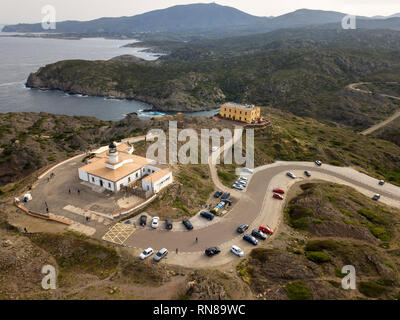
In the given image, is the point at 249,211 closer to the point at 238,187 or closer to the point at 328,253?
the point at 238,187

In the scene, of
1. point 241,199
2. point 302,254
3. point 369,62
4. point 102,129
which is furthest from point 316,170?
point 369,62

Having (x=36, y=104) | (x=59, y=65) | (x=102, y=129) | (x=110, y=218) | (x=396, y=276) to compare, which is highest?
(x=59, y=65)

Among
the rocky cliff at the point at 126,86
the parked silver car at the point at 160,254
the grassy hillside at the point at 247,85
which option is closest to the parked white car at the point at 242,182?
the parked silver car at the point at 160,254

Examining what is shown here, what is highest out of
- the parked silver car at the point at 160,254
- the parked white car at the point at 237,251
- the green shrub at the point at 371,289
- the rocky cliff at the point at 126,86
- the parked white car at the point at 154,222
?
the rocky cliff at the point at 126,86

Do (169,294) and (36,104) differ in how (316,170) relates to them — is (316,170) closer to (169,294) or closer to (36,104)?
(169,294)

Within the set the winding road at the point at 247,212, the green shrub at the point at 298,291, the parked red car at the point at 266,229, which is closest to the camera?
the green shrub at the point at 298,291

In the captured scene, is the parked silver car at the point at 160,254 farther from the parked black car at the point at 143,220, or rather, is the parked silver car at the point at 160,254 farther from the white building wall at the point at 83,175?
the white building wall at the point at 83,175

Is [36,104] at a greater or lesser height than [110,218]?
greater
